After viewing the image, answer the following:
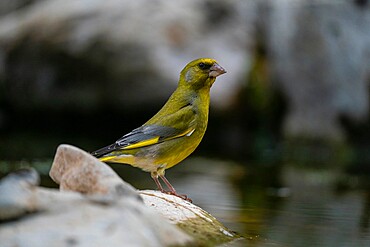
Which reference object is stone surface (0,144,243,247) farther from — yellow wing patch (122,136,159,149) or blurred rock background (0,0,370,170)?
→ blurred rock background (0,0,370,170)

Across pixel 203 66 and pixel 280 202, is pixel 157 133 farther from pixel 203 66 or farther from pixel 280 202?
pixel 280 202

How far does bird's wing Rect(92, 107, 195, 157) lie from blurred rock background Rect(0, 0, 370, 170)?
7.93 m

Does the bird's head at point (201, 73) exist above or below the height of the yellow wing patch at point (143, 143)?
above

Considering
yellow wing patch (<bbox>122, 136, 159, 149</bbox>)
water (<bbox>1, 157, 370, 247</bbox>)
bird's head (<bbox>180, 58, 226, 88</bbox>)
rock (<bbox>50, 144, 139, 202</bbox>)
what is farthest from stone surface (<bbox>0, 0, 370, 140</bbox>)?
rock (<bbox>50, 144, 139, 202</bbox>)

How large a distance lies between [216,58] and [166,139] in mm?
8448

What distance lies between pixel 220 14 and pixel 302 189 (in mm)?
6286

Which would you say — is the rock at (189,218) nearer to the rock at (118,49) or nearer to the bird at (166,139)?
the bird at (166,139)

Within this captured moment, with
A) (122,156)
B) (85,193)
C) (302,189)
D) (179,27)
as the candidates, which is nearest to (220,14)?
(179,27)

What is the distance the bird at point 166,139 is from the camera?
6066 mm

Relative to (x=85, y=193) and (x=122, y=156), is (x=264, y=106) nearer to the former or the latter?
(x=122, y=156)

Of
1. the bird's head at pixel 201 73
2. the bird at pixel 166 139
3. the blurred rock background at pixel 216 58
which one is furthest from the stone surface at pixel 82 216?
the blurred rock background at pixel 216 58

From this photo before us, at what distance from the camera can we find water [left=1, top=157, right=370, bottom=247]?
6.18 metres

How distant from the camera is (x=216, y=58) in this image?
47.4ft

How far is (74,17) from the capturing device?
15039 millimetres
